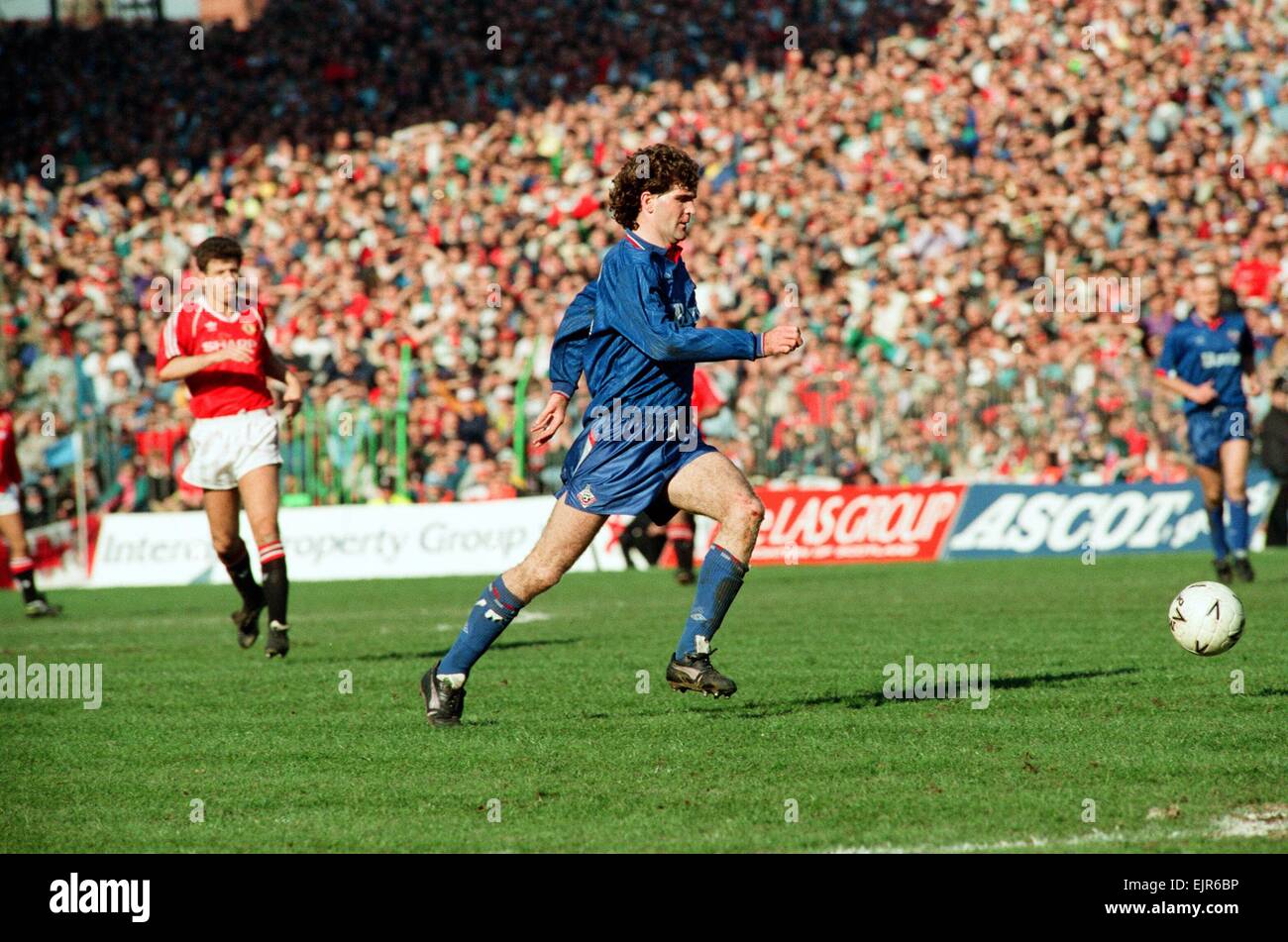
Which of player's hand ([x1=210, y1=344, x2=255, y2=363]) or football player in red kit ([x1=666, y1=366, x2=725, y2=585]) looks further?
football player in red kit ([x1=666, y1=366, x2=725, y2=585])

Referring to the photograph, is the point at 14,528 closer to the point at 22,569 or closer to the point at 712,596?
the point at 22,569

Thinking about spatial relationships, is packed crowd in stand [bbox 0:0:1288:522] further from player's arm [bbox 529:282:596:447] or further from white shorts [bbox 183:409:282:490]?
player's arm [bbox 529:282:596:447]

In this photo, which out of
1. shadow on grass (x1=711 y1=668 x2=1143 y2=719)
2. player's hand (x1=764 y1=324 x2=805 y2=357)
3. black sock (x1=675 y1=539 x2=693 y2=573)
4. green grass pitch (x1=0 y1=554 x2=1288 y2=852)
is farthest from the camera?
black sock (x1=675 y1=539 x2=693 y2=573)

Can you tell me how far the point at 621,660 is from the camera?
33.7ft

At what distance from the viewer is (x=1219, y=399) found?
14.9 metres

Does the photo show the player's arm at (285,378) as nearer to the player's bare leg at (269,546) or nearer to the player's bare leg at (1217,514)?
the player's bare leg at (269,546)

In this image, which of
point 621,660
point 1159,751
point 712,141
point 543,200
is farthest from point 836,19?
point 1159,751

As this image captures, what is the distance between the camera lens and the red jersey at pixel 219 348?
10.8 metres

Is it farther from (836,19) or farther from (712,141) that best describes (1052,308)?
(836,19)

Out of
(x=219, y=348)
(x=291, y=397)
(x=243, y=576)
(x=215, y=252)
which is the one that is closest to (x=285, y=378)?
(x=291, y=397)

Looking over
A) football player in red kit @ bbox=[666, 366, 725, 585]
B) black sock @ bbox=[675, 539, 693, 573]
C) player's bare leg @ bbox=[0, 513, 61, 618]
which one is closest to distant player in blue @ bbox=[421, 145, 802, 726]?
football player in red kit @ bbox=[666, 366, 725, 585]

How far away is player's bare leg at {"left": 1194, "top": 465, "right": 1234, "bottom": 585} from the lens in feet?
49.2

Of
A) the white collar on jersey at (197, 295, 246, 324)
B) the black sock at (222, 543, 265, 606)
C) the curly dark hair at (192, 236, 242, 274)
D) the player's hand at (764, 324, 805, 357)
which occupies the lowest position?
the black sock at (222, 543, 265, 606)

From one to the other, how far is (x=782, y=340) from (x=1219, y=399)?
357 inches
